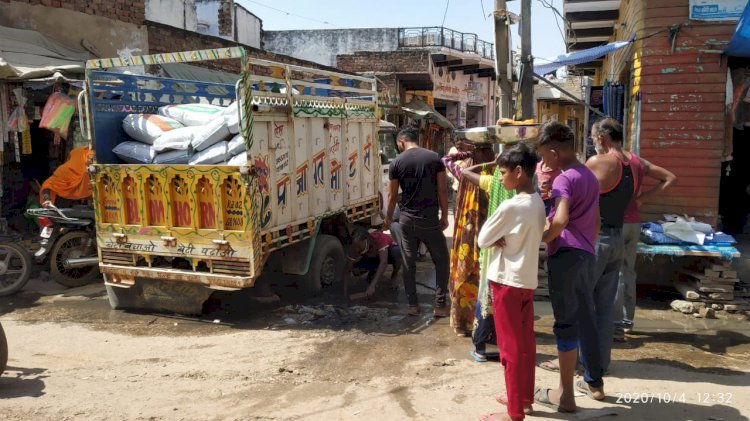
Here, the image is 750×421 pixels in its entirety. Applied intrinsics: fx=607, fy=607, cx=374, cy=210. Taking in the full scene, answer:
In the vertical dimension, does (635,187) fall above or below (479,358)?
above

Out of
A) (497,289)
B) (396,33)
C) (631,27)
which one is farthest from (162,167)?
(396,33)

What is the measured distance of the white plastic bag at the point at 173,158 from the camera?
18.5 ft

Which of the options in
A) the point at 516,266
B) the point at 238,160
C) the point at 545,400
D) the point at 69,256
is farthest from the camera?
the point at 69,256

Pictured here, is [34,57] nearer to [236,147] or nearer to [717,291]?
[236,147]

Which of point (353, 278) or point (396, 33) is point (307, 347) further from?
point (396, 33)

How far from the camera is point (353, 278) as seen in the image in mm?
7484

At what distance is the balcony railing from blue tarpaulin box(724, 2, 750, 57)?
19.3m

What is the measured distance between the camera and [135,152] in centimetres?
591

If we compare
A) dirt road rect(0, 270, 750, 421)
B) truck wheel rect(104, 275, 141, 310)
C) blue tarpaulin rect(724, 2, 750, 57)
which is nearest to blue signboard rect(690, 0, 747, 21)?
blue tarpaulin rect(724, 2, 750, 57)

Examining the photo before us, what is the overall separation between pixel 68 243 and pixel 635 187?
619 centimetres

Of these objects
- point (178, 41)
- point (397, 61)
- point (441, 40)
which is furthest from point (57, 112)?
point (441, 40)

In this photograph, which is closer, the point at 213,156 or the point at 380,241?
the point at 213,156

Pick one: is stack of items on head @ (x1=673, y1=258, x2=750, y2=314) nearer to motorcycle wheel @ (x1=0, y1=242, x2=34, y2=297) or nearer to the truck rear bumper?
the truck rear bumper

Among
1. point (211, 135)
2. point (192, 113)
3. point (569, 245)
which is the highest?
point (192, 113)
